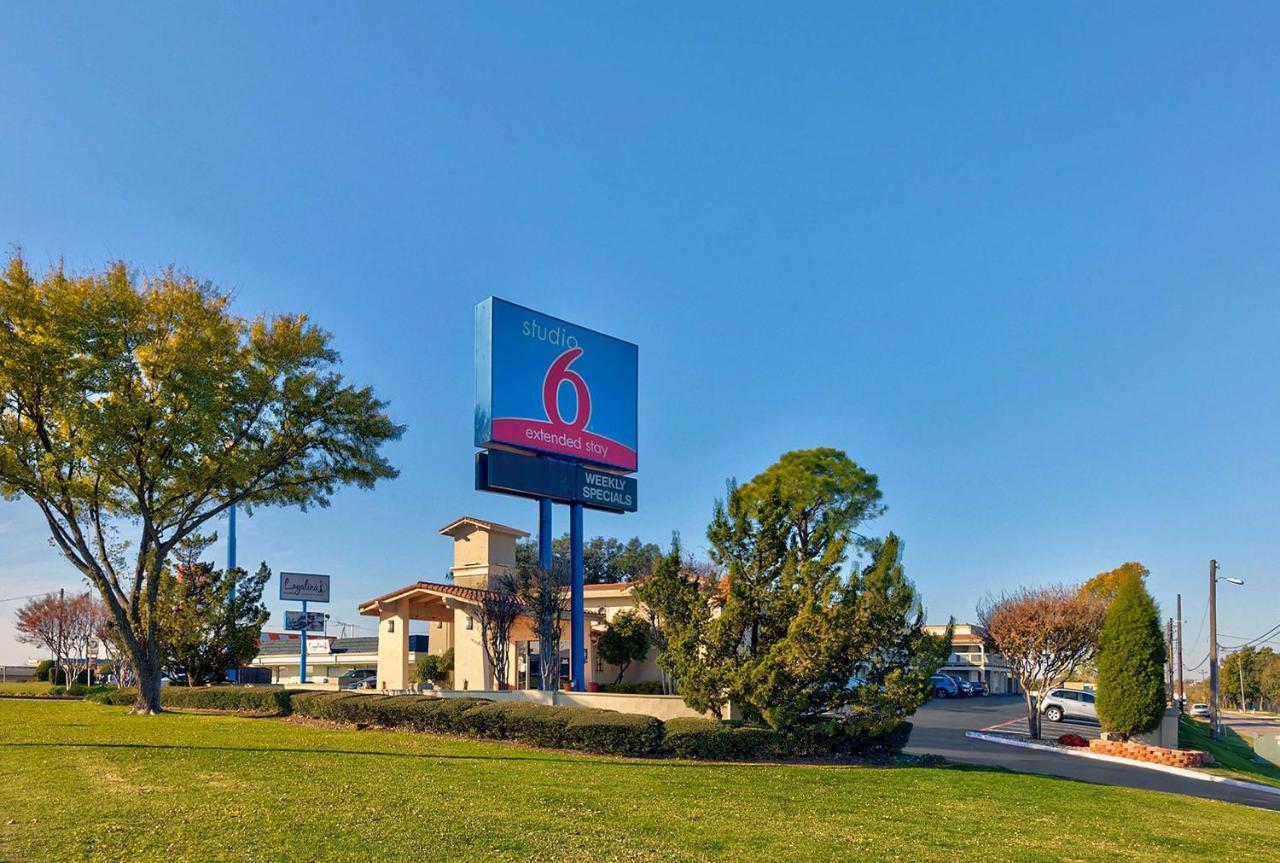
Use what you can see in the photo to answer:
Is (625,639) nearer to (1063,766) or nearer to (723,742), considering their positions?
(723,742)

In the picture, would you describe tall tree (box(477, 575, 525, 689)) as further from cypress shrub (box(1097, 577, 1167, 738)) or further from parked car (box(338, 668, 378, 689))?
parked car (box(338, 668, 378, 689))

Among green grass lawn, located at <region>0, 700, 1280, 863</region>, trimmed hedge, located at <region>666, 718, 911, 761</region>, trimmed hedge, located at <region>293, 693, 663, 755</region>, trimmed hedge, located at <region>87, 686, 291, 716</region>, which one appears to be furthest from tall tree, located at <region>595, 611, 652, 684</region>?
green grass lawn, located at <region>0, 700, 1280, 863</region>

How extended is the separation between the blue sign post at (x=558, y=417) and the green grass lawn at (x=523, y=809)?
353 inches

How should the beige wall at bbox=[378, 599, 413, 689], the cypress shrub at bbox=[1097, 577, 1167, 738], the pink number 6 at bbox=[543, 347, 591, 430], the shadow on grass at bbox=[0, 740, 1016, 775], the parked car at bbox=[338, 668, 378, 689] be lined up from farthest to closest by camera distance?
the parked car at bbox=[338, 668, 378, 689]
the beige wall at bbox=[378, 599, 413, 689]
the pink number 6 at bbox=[543, 347, 591, 430]
the cypress shrub at bbox=[1097, 577, 1167, 738]
the shadow on grass at bbox=[0, 740, 1016, 775]

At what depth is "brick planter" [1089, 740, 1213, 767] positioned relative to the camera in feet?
84.8

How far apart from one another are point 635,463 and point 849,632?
1223cm

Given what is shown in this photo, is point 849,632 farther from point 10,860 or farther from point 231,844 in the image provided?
point 10,860

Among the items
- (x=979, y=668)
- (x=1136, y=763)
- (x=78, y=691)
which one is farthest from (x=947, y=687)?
(x=78, y=691)

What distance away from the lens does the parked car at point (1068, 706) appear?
4138 centimetres

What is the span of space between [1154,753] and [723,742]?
44.4 feet

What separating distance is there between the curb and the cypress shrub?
1582 millimetres

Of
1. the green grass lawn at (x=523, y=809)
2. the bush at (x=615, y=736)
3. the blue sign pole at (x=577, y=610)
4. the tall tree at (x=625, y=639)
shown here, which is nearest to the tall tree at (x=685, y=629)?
the bush at (x=615, y=736)

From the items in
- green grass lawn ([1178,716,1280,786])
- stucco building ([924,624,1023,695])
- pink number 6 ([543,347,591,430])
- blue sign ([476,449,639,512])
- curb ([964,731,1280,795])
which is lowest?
stucco building ([924,624,1023,695])

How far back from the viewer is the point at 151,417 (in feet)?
85.9
